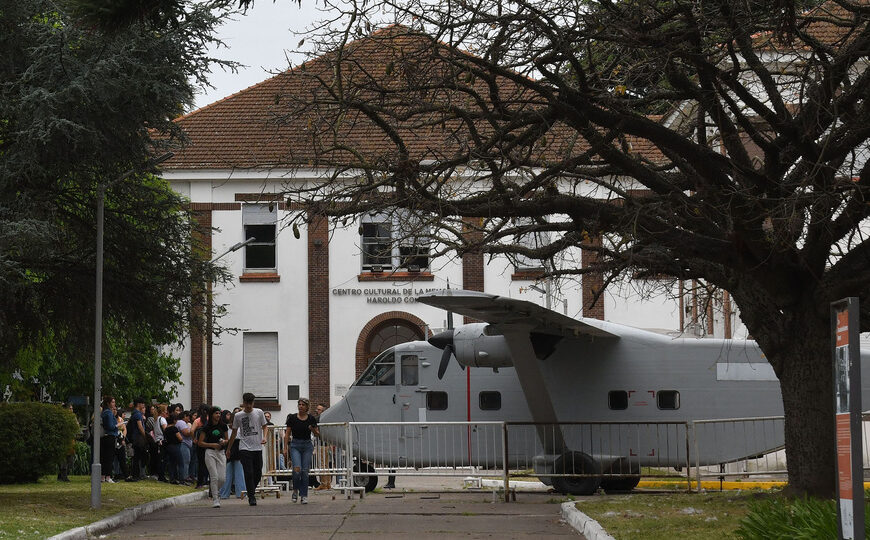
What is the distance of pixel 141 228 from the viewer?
72.9 feet

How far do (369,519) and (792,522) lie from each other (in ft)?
26.0

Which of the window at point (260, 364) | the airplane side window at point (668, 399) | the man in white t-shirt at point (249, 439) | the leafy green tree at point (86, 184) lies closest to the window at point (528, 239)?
the airplane side window at point (668, 399)

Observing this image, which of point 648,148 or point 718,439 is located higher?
point 648,148

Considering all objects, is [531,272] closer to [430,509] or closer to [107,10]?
[430,509]

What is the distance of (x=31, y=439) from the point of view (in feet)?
82.5

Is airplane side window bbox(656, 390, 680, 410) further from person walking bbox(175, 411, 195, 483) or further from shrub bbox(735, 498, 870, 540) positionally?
shrub bbox(735, 498, 870, 540)

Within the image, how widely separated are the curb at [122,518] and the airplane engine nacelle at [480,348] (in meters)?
5.64

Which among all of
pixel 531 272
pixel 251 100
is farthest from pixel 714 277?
pixel 251 100

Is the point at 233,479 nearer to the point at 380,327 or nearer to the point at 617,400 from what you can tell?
the point at 617,400

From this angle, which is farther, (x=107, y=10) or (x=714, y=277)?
(x=714, y=277)

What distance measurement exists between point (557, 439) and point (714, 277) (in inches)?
222

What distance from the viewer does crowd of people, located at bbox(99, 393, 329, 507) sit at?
21.2m

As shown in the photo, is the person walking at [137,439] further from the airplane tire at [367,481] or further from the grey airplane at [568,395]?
the airplane tire at [367,481]

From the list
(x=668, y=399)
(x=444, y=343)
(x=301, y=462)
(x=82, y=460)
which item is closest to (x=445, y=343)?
(x=444, y=343)
